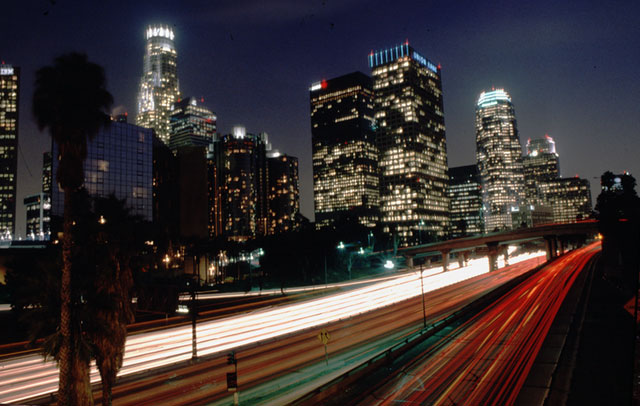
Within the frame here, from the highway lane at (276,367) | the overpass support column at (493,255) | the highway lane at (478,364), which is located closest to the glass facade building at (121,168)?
the highway lane at (276,367)

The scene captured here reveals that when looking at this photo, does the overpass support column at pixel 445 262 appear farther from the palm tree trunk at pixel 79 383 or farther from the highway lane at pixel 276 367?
the palm tree trunk at pixel 79 383

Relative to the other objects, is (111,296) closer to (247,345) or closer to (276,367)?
(276,367)

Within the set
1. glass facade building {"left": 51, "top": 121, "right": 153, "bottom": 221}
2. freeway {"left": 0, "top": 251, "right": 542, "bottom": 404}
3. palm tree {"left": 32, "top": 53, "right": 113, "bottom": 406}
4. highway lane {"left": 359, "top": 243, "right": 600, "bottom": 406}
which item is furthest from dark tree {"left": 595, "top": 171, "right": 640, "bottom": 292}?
glass facade building {"left": 51, "top": 121, "right": 153, "bottom": 221}

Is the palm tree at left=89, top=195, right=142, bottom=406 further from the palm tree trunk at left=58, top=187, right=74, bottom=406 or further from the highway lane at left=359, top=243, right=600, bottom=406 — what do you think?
the highway lane at left=359, top=243, right=600, bottom=406

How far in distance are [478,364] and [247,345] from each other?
57.3ft

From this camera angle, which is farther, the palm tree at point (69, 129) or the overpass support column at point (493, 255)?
the overpass support column at point (493, 255)

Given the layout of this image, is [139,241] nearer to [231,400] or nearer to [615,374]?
[231,400]

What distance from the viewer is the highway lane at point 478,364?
2136cm

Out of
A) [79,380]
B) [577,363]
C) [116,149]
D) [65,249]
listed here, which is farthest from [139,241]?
[116,149]

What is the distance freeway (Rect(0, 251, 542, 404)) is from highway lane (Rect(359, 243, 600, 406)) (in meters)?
6.89

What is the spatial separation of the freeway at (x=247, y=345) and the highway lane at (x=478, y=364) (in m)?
6.89

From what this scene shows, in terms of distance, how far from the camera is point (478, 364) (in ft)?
86.2

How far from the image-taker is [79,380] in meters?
18.0

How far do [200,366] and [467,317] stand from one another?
27080mm
